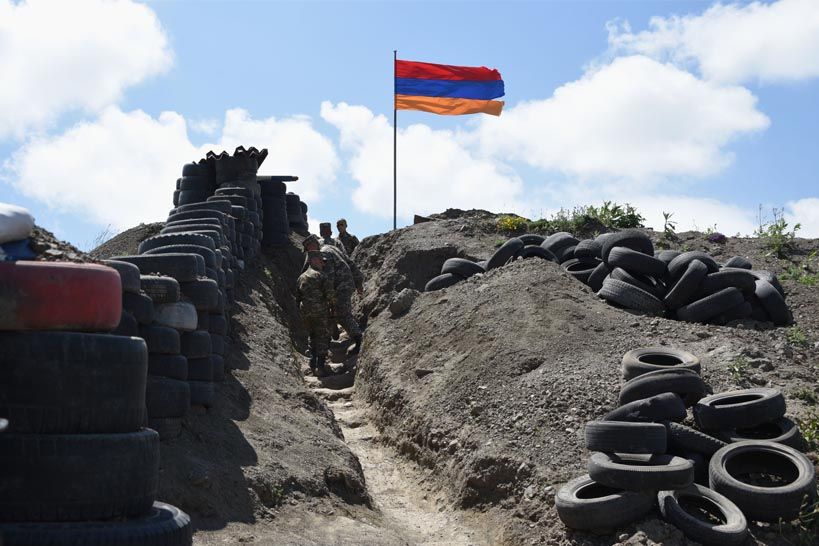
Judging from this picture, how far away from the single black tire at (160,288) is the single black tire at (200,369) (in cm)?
76

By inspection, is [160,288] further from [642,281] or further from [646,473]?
[642,281]

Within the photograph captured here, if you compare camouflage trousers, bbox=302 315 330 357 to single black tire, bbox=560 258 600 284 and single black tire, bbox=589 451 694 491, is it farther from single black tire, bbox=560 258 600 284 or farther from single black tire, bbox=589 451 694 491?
single black tire, bbox=589 451 694 491

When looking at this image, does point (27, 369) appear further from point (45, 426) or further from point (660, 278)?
point (660, 278)

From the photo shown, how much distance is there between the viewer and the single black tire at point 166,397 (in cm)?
765

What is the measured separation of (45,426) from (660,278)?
10299mm

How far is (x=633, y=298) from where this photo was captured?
1307cm

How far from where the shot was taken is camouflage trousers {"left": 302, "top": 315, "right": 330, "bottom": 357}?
15656 millimetres

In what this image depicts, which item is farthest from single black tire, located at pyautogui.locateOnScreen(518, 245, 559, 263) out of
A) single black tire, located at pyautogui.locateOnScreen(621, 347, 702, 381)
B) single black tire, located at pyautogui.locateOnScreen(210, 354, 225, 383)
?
single black tire, located at pyautogui.locateOnScreen(210, 354, 225, 383)

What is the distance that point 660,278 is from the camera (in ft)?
45.0

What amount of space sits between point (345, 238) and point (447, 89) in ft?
15.5

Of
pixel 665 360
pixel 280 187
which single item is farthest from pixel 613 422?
pixel 280 187

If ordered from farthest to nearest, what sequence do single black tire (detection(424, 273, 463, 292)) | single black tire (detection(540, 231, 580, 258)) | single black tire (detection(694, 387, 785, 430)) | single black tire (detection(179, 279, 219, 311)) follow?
single black tire (detection(540, 231, 580, 258))
single black tire (detection(424, 273, 463, 292))
single black tire (detection(179, 279, 219, 311))
single black tire (detection(694, 387, 785, 430))

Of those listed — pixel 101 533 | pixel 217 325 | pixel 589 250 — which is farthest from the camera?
pixel 589 250

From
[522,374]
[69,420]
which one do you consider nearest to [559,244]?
[522,374]
